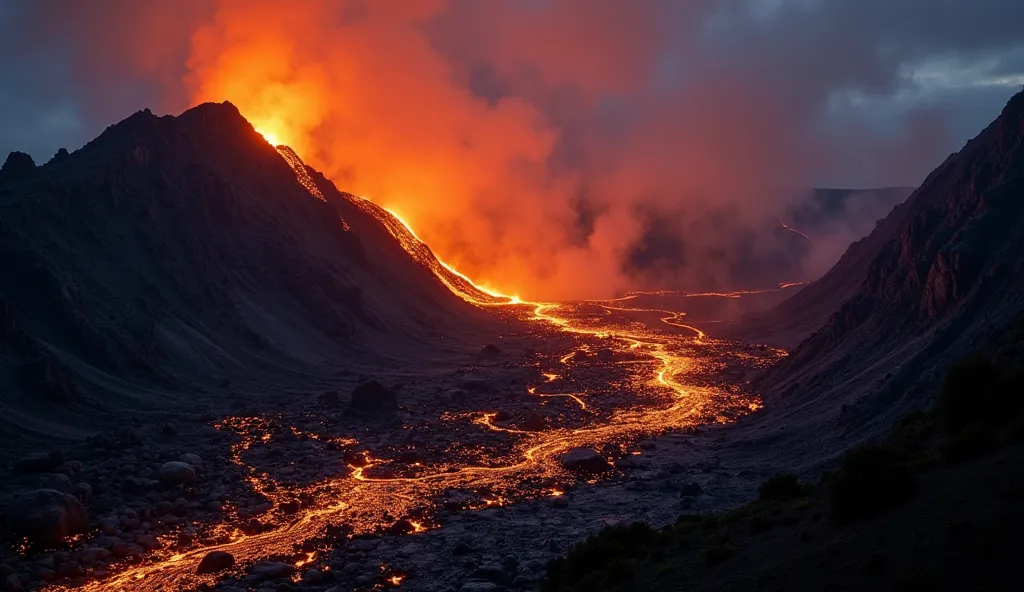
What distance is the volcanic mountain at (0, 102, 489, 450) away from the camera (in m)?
41.1

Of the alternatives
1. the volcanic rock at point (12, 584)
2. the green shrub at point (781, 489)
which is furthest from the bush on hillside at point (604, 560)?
the volcanic rock at point (12, 584)

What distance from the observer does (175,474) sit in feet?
94.6

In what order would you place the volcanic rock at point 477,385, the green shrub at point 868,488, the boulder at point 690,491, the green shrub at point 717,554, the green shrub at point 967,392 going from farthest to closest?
the volcanic rock at point 477,385 < the boulder at point 690,491 < the green shrub at point 967,392 < the green shrub at point 717,554 < the green shrub at point 868,488

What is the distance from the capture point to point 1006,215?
39625 mm

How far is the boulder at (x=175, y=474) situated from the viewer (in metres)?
28.5

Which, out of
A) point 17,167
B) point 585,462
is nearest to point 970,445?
point 585,462

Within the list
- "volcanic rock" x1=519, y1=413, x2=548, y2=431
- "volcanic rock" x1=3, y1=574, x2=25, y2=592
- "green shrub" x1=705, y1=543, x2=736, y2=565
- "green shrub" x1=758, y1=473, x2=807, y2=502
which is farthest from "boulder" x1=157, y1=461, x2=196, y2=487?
"green shrub" x1=705, y1=543, x2=736, y2=565

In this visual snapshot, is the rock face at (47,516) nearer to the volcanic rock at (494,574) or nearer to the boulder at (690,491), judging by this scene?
the volcanic rock at (494,574)

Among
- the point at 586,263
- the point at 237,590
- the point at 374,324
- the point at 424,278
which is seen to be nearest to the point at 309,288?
the point at 374,324

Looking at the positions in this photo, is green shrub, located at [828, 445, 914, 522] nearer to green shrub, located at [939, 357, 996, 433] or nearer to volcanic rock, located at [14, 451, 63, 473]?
green shrub, located at [939, 357, 996, 433]

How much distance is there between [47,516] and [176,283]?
36.7 m

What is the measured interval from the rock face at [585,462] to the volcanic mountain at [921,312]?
28.6 feet

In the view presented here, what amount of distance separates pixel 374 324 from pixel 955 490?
66.1m

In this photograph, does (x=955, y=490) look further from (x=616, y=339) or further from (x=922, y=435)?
(x=616, y=339)
